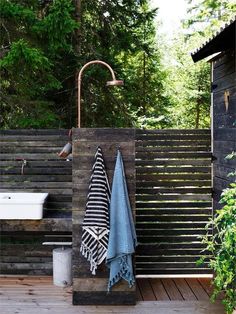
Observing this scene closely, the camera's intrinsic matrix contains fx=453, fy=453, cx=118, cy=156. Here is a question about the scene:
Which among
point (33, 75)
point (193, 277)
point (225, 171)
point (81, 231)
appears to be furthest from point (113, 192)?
point (33, 75)

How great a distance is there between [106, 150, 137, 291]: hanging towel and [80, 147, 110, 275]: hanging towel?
56 mm

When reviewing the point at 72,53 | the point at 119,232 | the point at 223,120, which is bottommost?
the point at 119,232

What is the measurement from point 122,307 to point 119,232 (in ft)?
1.95

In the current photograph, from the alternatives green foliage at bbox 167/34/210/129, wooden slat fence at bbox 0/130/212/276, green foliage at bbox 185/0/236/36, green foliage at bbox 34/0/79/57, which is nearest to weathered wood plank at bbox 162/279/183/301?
wooden slat fence at bbox 0/130/212/276

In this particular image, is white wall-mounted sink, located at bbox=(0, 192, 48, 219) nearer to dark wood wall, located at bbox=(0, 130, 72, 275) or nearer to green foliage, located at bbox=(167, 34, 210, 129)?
dark wood wall, located at bbox=(0, 130, 72, 275)

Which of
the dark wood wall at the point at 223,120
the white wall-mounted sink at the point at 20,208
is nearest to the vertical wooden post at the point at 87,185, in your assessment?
the white wall-mounted sink at the point at 20,208

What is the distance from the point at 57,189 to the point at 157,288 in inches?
50.7

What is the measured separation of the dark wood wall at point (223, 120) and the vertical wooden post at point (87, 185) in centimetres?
76

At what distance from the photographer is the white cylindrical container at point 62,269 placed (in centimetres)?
399

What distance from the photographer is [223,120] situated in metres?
3.76

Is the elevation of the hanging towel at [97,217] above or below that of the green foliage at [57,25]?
below

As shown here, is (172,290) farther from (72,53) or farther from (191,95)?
(191,95)

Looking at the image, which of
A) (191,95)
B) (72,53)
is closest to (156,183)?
(72,53)

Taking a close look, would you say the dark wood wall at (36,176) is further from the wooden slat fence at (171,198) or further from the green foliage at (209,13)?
the green foliage at (209,13)
